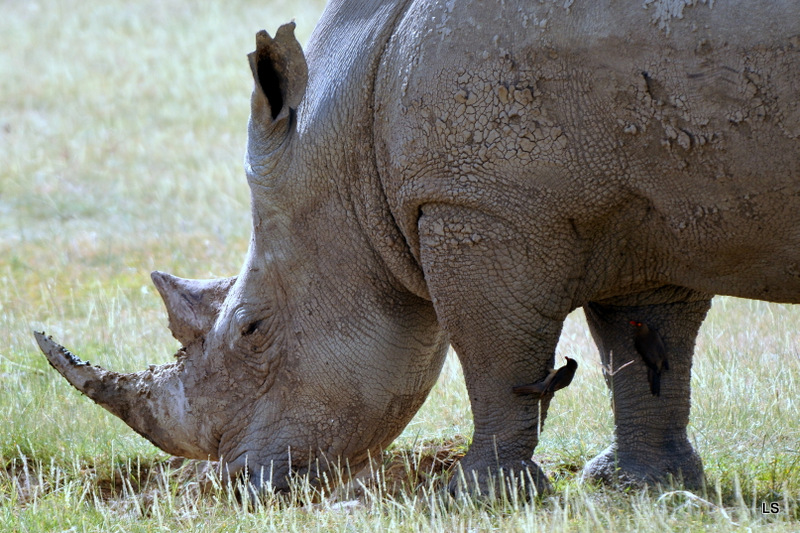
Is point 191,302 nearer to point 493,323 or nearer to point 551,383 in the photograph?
point 493,323

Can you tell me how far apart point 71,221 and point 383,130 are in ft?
27.6

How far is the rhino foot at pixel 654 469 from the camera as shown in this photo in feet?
15.3

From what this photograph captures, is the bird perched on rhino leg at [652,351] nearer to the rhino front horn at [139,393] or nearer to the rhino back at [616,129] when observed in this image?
the rhino back at [616,129]

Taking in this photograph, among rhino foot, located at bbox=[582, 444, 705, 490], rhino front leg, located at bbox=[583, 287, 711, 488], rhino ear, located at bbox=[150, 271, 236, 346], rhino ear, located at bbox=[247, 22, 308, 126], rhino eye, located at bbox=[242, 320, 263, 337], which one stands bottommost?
rhino foot, located at bbox=[582, 444, 705, 490]

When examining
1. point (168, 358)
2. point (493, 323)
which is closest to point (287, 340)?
point (493, 323)

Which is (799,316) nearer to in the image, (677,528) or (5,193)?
(677,528)

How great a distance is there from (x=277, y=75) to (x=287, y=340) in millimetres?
1099

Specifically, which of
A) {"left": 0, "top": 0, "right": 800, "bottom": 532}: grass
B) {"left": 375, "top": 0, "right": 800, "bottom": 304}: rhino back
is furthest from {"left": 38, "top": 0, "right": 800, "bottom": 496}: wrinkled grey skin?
{"left": 0, "top": 0, "right": 800, "bottom": 532}: grass

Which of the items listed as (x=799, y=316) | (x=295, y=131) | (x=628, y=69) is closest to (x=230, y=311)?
(x=295, y=131)

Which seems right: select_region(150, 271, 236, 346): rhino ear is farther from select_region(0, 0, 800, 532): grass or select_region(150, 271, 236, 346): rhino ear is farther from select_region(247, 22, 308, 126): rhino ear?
select_region(247, 22, 308, 126): rhino ear

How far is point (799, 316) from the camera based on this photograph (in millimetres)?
6621

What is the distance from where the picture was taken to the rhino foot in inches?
183

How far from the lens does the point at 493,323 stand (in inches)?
165

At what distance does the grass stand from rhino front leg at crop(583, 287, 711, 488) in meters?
0.21
